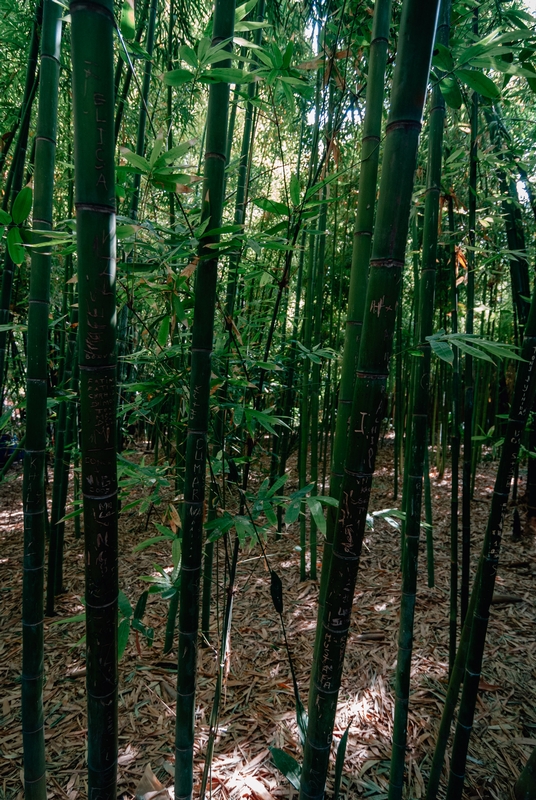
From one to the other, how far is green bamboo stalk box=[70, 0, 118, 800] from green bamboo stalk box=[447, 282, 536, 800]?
0.67m

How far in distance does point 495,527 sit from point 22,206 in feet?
3.25

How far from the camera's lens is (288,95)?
90cm

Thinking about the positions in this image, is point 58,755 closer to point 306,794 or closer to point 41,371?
point 306,794

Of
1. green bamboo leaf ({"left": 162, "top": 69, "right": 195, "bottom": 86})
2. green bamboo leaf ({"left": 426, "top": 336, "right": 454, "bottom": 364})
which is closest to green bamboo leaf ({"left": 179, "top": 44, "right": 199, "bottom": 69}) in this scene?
green bamboo leaf ({"left": 162, "top": 69, "right": 195, "bottom": 86})

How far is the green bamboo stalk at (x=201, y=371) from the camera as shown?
2.50 ft

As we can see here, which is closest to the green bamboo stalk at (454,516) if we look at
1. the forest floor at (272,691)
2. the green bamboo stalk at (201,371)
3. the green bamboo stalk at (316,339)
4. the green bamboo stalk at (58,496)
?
the forest floor at (272,691)

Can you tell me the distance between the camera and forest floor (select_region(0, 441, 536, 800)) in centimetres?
139

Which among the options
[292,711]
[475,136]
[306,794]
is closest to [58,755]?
[292,711]

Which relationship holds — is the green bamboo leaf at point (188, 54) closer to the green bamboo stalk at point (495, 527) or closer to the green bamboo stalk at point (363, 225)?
the green bamboo stalk at point (363, 225)

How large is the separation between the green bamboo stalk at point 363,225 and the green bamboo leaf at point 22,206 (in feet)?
1.90

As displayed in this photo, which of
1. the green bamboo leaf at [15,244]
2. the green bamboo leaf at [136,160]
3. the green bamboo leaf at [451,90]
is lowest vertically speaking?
the green bamboo leaf at [15,244]

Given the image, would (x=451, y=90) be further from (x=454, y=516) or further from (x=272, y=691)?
(x=272, y=691)

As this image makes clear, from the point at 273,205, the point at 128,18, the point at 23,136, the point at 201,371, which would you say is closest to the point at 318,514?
the point at 201,371

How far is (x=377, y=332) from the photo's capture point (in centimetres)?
58
